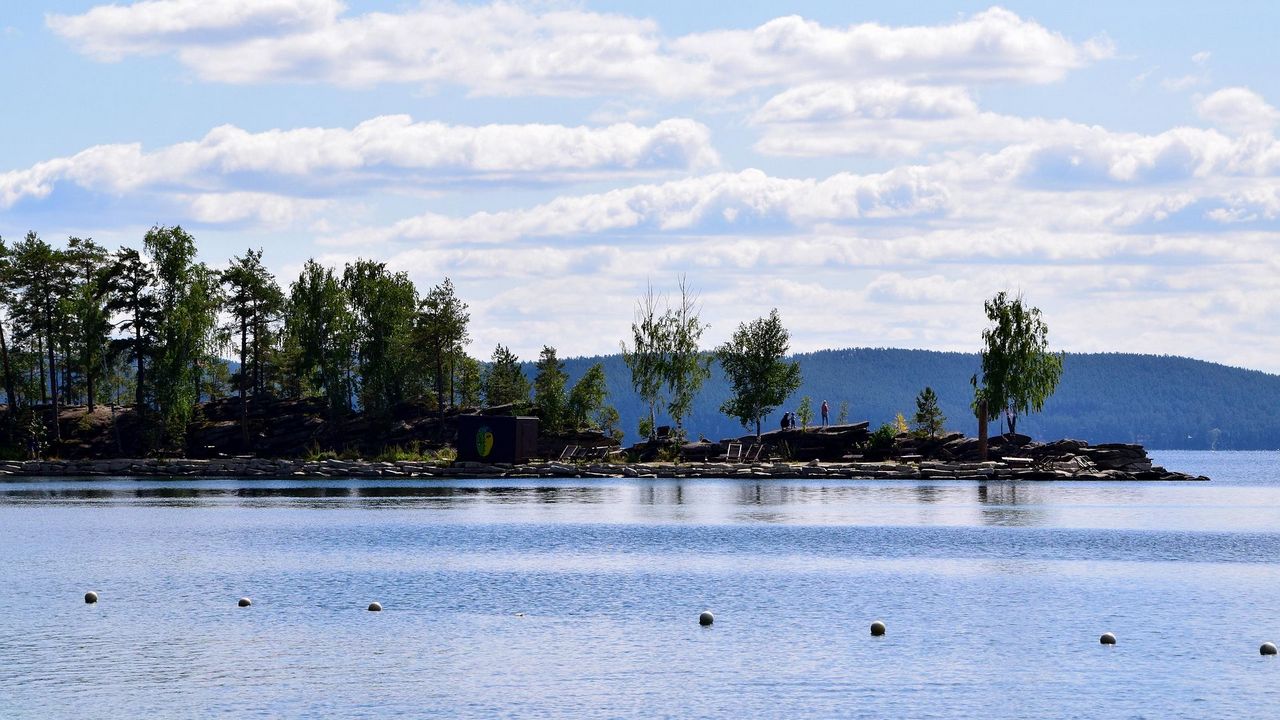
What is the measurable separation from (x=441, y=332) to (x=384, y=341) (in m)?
4.74

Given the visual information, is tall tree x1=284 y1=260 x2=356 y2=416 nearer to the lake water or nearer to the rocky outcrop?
the rocky outcrop

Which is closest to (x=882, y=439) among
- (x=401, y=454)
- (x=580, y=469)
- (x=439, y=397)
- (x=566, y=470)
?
(x=580, y=469)

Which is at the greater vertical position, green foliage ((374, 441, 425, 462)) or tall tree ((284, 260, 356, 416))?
tall tree ((284, 260, 356, 416))

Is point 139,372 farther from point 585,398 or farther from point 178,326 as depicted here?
point 585,398

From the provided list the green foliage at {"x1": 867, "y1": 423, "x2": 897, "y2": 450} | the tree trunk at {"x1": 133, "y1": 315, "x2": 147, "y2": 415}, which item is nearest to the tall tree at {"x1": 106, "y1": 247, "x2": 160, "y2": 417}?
the tree trunk at {"x1": 133, "y1": 315, "x2": 147, "y2": 415}

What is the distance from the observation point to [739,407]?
109750 mm

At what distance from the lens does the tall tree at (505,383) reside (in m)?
122

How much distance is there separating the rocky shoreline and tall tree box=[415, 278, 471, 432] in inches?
414

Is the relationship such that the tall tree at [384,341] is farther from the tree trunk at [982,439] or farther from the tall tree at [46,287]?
the tree trunk at [982,439]

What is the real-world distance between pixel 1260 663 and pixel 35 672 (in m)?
22.1

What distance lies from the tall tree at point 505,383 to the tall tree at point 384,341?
6777 millimetres

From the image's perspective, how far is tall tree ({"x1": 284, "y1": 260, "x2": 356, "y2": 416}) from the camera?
115688 mm

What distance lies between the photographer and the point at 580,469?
10338cm

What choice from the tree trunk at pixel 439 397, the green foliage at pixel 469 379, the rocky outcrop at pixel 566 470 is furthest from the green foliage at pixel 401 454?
the green foliage at pixel 469 379
